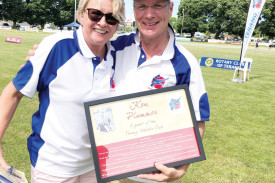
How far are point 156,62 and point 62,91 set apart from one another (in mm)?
870

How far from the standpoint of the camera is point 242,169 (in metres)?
4.83

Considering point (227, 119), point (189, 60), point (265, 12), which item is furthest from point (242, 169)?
point (265, 12)

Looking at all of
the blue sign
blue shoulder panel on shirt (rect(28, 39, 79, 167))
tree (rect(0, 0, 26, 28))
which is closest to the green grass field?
blue shoulder panel on shirt (rect(28, 39, 79, 167))

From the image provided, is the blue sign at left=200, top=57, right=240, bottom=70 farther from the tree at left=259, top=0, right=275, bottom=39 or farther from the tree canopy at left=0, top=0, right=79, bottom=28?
the tree canopy at left=0, top=0, right=79, bottom=28

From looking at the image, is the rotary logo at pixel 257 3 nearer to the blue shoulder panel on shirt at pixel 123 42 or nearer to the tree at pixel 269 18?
the blue shoulder panel on shirt at pixel 123 42

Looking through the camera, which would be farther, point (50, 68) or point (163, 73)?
point (163, 73)

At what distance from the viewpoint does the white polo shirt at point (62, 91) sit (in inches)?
79.5

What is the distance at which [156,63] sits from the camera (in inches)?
91.4

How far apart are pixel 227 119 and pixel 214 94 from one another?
2.80 m

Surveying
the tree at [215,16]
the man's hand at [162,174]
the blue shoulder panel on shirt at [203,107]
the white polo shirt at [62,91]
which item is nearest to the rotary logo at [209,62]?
the blue shoulder panel on shirt at [203,107]

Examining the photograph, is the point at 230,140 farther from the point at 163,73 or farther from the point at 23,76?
the point at 23,76

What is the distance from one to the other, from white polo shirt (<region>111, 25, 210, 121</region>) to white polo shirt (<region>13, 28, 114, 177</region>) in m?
0.20

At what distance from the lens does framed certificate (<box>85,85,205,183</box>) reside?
193cm

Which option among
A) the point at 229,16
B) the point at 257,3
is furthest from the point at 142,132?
the point at 229,16
